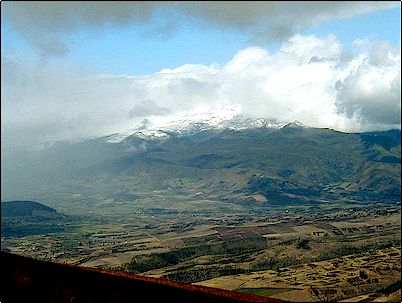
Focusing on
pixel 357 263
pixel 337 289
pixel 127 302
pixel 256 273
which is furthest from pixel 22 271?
pixel 357 263

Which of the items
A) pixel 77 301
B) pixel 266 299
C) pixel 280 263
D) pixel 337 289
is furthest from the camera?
pixel 280 263

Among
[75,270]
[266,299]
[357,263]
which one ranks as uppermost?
[75,270]

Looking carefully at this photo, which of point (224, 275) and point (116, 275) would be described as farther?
point (224, 275)

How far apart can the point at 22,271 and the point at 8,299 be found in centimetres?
56

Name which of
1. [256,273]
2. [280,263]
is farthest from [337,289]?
[280,263]

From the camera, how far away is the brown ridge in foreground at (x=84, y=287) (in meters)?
7.95

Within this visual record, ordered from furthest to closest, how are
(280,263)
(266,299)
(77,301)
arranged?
(280,263), (77,301), (266,299)

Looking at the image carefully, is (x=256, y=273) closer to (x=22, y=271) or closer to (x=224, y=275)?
(x=224, y=275)

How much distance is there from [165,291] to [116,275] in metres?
1.25

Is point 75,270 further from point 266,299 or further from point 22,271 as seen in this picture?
point 266,299

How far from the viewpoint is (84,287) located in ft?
27.8

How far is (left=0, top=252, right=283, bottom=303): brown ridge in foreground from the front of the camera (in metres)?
7.95

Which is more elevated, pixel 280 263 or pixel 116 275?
pixel 116 275

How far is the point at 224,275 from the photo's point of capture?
168000 millimetres
